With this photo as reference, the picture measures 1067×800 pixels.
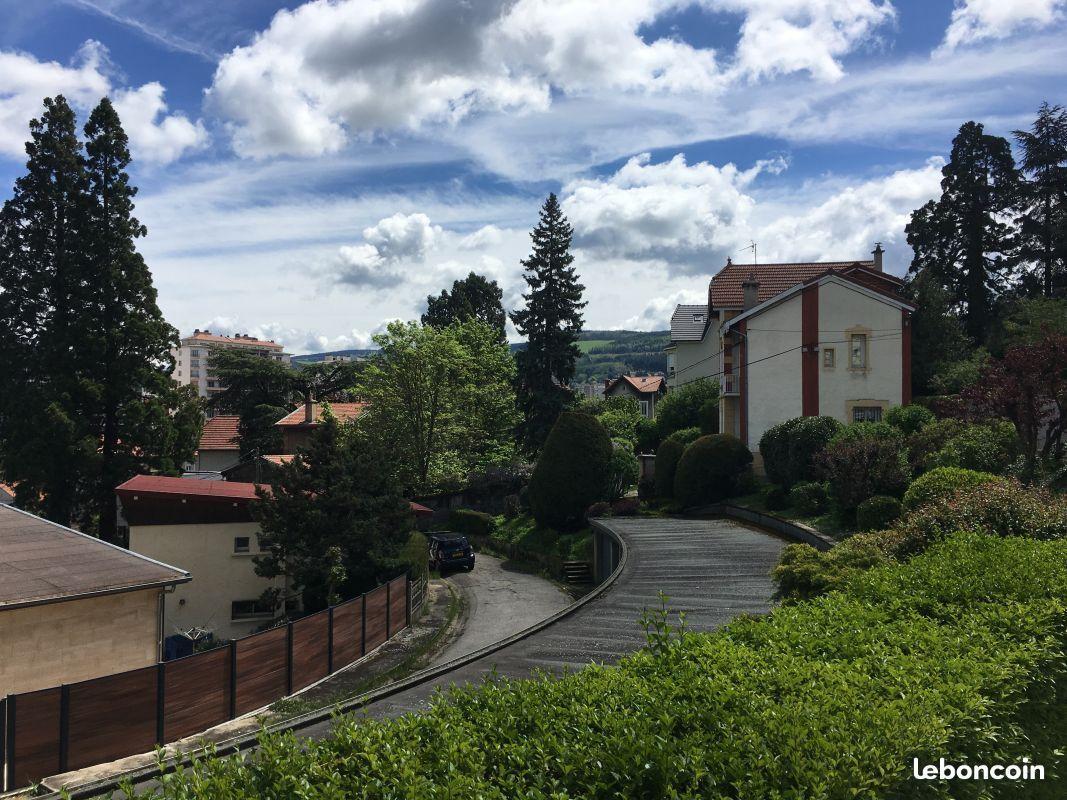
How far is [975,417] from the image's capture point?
1980 cm

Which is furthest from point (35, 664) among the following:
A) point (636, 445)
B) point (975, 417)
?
point (636, 445)

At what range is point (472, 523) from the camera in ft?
131

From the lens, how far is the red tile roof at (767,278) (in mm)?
41969

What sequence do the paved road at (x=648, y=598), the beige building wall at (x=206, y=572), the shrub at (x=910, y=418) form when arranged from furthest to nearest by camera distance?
the shrub at (x=910, y=418) < the beige building wall at (x=206, y=572) < the paved road at (x=648, y=598)

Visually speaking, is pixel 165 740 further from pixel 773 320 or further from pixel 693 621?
pixel 773 320

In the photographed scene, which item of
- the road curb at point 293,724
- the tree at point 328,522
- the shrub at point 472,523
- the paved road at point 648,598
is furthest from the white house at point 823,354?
the road curb at point 293,724

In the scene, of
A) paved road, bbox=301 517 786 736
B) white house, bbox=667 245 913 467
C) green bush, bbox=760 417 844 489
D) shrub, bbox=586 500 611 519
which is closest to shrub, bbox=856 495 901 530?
paved road, bbox=301 517 786 736

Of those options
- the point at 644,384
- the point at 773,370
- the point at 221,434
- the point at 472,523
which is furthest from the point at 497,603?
the point at 644,384

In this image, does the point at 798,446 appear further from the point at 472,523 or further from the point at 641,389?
the point at 641,389

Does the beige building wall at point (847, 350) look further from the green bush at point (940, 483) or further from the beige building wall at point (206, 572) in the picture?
the beige building wall at point (206, 572)

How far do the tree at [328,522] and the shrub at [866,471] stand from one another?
43.3 feet

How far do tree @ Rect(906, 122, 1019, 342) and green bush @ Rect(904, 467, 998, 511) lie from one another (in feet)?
101

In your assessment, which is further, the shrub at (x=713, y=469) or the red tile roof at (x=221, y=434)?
the red tile roof at (x=221, y=434)

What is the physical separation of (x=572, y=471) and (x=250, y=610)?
13.8 meters
